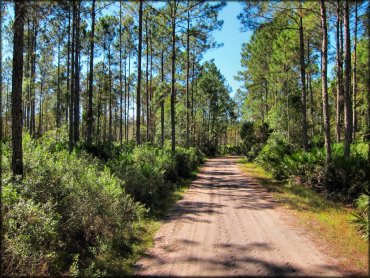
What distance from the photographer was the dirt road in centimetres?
508

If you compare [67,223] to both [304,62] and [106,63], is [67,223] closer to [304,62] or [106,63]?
[304,62]

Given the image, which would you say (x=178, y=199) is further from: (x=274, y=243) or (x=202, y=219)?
(x=274, y=243)

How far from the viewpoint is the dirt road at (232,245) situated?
5.08 m

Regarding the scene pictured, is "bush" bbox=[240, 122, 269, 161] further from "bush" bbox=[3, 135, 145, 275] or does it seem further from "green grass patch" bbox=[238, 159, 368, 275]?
"bush" bbox=[3, 135, 145, 275]

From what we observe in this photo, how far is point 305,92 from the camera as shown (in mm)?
16875

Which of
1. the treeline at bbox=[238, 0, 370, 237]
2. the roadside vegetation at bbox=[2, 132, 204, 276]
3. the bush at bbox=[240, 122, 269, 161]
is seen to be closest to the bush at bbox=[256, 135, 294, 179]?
the treeline at bbox=[238, 0, 370, 237]

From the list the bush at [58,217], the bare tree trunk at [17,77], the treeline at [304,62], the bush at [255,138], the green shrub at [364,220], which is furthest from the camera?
the bush at [255,138]

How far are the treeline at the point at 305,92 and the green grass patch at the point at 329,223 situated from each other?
511 mm

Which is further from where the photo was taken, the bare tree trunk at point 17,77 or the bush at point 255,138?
the bush at point 255,138

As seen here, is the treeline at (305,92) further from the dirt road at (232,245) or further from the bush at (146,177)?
the bush at (146,177)

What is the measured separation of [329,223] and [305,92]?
1069cm

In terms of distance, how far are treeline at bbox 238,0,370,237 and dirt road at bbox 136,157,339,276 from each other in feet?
6.53

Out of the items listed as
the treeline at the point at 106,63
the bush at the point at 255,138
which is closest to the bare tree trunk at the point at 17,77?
the treeline at the point at 106,63

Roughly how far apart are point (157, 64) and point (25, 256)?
30940 mm
